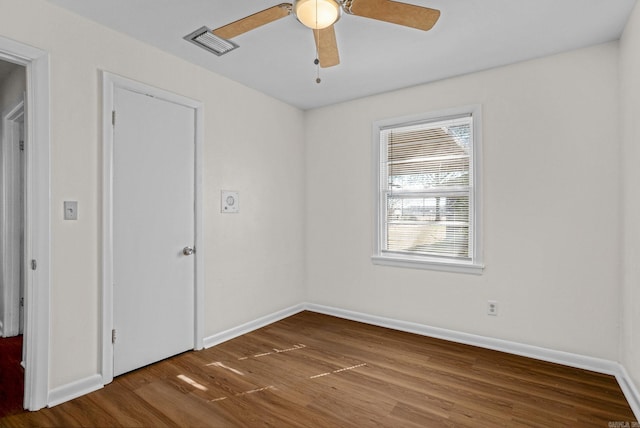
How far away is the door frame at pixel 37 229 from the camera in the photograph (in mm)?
2090

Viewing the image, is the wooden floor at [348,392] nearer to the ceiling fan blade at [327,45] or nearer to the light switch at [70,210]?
the light switch at [70,210]

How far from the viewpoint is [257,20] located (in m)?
1.87

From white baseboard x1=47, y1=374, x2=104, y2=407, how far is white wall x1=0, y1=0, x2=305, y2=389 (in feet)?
0.12

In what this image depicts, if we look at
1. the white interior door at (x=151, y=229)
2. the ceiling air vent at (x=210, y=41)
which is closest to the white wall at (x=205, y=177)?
the white interior door at (x=151, y=229)

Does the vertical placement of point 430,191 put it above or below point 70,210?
above

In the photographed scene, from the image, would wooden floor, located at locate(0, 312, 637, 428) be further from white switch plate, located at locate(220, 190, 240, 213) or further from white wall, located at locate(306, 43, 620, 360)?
white switch plate, located at locate(220, 190, 240, 213)

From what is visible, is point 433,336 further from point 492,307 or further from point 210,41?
point 210,41

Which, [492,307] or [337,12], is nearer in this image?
[337,12]

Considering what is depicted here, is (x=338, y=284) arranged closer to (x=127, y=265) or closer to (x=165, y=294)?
(x=165, y=294)

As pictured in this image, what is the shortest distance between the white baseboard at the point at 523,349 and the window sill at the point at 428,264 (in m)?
0.59

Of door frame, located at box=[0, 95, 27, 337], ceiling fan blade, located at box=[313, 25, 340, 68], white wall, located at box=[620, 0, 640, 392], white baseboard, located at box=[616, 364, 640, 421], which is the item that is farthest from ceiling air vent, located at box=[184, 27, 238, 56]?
white baseboard, located at box=[616, 364, 640, 421]

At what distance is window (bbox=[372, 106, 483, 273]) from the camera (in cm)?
321

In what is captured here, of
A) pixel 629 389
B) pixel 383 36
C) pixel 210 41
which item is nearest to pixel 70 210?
pixel 210 41

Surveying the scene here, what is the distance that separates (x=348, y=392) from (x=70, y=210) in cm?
227
